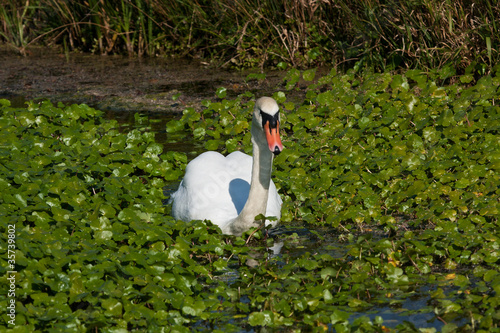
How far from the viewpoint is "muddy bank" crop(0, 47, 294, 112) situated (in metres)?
8.61

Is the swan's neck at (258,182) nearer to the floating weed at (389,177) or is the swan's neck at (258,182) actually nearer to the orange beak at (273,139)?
the orange beak at (273,139)

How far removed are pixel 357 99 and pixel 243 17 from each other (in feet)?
8.79

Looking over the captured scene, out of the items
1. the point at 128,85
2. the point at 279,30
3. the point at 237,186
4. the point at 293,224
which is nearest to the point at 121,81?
the point at 128,85

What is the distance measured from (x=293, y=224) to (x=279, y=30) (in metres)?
4.40

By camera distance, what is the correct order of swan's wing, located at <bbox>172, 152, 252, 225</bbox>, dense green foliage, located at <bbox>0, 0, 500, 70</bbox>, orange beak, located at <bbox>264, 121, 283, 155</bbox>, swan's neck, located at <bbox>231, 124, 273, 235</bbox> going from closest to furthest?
orange beak, located at <bbox>264, 121, 283, 155</bbox> → swan's neck, located at <bbox>231, 124, 273, 235</bbox> → swan's wing, located at <bbox>172, 152, 252, 225</bbox> → dense green foliage, located at <bbox>0, 0, 500, 70</bbox>

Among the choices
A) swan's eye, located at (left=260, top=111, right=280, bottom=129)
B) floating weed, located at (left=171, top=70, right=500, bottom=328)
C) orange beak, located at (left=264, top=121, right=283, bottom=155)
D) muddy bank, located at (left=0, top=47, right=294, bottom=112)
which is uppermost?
swan's eye, located at (left=260, top=111, right=280, bottom=129)

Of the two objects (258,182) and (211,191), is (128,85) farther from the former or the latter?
(258,182)

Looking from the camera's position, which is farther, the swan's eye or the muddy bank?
the muddy bank

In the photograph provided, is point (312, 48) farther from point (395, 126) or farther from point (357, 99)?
point (395, 126)

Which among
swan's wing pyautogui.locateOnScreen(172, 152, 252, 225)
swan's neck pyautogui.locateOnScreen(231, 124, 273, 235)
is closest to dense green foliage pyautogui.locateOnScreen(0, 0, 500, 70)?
swan's wing pyautogui.locateOnScreen(172, 152, 252, 225)

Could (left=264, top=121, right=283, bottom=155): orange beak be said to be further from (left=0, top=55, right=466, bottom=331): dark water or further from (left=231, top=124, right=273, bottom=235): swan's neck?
(left=0, top=55, right=466, bottom=331): dark water

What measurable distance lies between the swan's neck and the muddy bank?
12.0 feet

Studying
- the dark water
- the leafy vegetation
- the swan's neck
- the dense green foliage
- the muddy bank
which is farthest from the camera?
the muddy bank

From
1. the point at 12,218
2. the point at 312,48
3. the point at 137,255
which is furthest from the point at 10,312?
the point at 312,48
